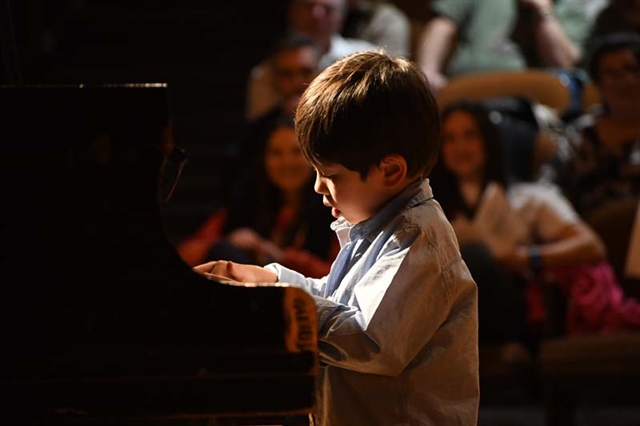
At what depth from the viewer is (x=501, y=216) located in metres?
4.07

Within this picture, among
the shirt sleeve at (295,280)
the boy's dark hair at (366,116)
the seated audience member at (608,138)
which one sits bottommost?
the seated audience member at (608,138)


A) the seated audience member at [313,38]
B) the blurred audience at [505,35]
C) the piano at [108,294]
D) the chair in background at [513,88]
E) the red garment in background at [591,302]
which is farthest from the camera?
the blurred audience at [505,35]

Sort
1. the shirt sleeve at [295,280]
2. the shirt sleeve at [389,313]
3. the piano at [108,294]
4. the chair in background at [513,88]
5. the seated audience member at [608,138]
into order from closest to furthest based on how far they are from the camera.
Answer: the piano at [108,294] → the shirt sleeve at [389,313] → the shirt sleeve at [295,280] → the seated audience member at [608,138] → the chair in background at [513,88]

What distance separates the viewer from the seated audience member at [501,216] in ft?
12.6

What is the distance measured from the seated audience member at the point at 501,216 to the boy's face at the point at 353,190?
2.02 meters

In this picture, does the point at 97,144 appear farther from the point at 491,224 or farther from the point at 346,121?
the point at 491,224

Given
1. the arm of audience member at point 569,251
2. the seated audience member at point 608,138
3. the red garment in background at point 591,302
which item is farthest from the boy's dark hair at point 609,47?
the red garment in background at point 591,302

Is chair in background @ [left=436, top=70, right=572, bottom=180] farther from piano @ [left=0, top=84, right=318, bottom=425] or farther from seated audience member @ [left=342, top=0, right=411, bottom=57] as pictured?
piano @ [left=0, top=84, right=318, bottom=425]

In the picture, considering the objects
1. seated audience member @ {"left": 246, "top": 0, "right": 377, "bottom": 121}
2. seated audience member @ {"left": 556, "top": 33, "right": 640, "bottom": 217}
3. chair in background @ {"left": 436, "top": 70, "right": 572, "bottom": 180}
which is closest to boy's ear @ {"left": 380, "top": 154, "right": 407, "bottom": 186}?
seated audience member @ {"left": 556, "top": 33, "right": 640, "bottom": 217}

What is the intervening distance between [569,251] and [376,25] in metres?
2.09

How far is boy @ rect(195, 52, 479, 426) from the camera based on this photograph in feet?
5.35

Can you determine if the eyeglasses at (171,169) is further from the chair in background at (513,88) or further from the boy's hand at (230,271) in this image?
the chair in background at (513,88)

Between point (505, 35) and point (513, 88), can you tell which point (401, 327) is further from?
point (505, 35)

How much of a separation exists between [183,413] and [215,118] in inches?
169
